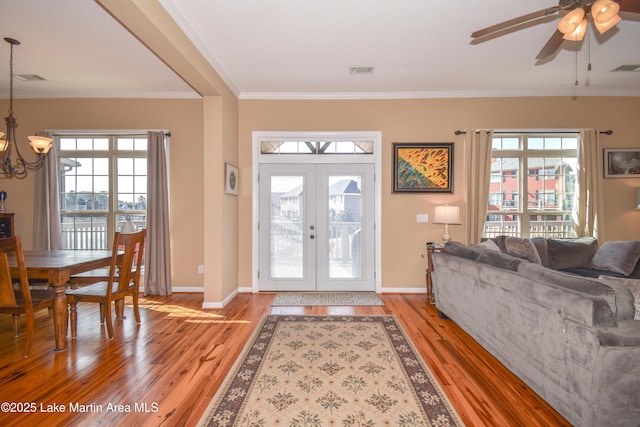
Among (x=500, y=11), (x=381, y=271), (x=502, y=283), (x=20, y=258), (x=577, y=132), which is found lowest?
(x=381, y=271)

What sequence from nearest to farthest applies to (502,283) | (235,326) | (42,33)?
1. (502,283)
2. (42,33)
3. (235,326)

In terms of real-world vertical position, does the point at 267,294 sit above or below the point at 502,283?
below

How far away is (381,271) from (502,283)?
2395mm

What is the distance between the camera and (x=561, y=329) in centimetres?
179

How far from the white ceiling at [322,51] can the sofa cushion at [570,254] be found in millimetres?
2278

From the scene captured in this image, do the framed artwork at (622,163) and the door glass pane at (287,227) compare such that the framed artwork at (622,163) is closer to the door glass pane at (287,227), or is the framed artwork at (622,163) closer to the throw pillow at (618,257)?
the throw pillow at (618,257)

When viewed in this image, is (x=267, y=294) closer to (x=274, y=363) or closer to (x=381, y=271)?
(x=381, y=271)

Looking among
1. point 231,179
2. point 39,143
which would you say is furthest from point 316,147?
point 39,143

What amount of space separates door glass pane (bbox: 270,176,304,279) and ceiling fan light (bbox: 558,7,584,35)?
3.34m

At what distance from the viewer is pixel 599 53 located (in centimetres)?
354

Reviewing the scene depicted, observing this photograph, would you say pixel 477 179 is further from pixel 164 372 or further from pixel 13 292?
pixel 13 292

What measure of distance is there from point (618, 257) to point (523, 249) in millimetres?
1082

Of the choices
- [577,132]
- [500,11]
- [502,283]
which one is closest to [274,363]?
[502,283]

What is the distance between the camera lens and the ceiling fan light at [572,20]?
199 cm
